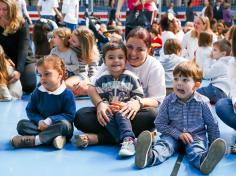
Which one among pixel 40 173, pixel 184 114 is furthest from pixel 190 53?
pixel 40 173

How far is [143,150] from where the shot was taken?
245 cm

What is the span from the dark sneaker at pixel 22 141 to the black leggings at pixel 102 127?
1.15ft

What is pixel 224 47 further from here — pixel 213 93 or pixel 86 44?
pixel 86 44

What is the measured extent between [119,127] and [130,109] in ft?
0.49

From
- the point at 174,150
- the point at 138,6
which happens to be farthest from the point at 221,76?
the point at 138,6

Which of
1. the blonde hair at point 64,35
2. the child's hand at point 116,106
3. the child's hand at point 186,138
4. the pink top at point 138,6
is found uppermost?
the pink top at point 138,6

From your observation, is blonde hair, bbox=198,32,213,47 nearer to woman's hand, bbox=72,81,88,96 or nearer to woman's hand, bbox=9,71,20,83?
woman's hand, bbox=72,81,88,96

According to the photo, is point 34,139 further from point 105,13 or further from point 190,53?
point 105,13

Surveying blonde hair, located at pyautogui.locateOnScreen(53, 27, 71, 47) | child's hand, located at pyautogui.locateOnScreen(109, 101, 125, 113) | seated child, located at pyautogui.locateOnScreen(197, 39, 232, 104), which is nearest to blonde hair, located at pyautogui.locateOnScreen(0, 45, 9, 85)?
blonde hair, located at pyautogui.locateOnScreen(53, 27, 71, 47)

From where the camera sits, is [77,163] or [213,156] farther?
[77,163]

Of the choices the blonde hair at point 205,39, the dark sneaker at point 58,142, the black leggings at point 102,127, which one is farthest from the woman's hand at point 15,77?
the blonde hair at point 205,39

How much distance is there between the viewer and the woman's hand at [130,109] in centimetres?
287

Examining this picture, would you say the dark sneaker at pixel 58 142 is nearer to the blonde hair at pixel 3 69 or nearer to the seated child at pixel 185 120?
the seated child at pixel 185 120

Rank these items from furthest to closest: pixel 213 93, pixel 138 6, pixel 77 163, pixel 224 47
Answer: pixel 138 6, pixel 224 47, pixel 213 93, pixel 77 163
